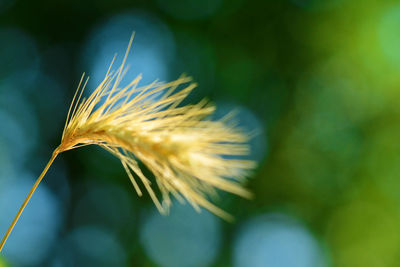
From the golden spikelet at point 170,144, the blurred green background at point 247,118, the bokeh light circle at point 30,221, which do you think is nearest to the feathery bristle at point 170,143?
the golden spikelet at point 170,144

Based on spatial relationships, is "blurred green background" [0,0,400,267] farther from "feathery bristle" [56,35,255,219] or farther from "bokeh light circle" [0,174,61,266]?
"feathery bristle" [56,35,255,219]

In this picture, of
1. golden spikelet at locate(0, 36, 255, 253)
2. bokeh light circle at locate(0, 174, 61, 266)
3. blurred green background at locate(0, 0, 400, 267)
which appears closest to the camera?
golden spikelet at locate(0, 36, 255, 253)

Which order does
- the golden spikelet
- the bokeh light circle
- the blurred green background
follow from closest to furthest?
the golden spikelet → the bokeh light circle → the blurred green background

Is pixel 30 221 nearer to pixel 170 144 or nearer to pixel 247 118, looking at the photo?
pixel 247 118

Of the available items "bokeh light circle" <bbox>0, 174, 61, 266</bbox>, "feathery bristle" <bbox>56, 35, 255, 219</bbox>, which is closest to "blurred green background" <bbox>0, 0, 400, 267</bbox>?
"bokeh light circle" <bbox>0, 174, 61, 266</bbox>

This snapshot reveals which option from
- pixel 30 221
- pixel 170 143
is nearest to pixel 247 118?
pixel 30 221

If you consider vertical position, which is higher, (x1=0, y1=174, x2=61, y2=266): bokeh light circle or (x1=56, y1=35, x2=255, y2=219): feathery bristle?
(x1=56, y1=35, x2=255, y2=219): feathery bristle

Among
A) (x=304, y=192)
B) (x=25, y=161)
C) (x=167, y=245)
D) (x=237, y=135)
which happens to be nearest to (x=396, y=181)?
(x=304, y=192)

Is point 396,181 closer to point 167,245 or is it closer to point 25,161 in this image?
point 167,245
